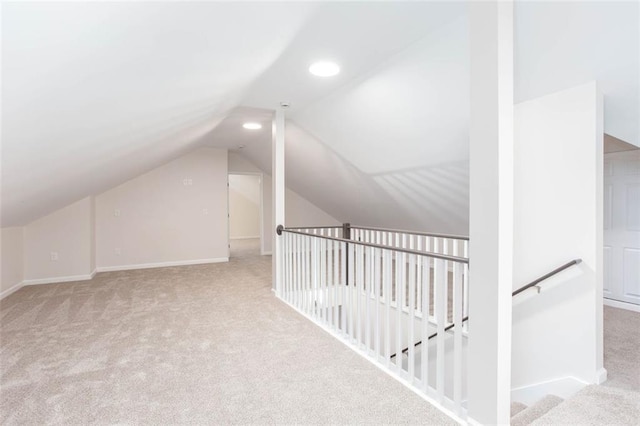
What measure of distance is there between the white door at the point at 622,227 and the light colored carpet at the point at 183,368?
11.7 feet

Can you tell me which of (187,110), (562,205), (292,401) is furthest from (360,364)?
(187,110)

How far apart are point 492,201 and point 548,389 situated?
188cm

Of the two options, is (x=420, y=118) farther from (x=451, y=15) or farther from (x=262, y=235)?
(x=262, y=235)

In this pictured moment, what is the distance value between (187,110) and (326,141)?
2.27 metres

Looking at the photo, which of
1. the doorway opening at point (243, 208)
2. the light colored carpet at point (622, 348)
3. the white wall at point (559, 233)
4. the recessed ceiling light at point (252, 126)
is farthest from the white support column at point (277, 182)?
the doorway opening at point (243, 208)

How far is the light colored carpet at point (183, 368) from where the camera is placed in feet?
5.93

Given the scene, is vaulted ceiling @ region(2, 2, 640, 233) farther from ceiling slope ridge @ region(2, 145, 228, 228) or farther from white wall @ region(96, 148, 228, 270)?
white wall @ region(96, 148, 228, 270)

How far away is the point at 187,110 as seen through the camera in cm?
296

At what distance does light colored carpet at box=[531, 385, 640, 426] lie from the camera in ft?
6.07

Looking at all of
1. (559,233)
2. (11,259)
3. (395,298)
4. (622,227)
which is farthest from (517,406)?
(11,259)

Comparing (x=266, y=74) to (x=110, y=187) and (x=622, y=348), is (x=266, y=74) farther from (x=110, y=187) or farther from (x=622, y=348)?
(x=110, y=187)

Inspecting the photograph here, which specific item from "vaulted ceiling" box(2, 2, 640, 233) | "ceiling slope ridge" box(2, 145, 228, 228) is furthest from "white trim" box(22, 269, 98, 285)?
"vaulted ceiling" box(2, 2, 640, 233)

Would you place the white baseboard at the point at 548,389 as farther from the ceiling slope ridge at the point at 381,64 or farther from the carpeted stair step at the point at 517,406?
the ceiling slope ridge at the point at 381,64

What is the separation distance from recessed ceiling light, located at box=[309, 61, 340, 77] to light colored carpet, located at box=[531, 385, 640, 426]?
2863 millimetres
